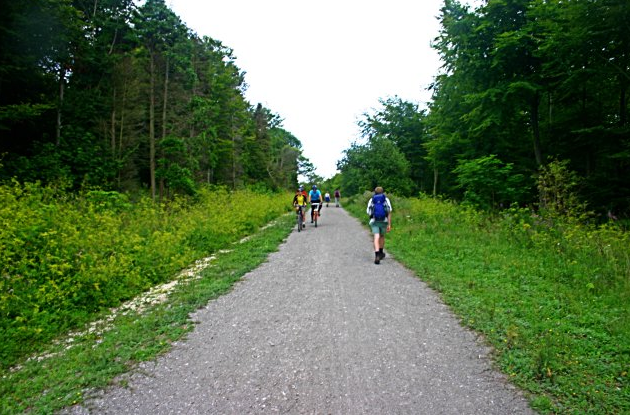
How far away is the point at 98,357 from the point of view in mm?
3760

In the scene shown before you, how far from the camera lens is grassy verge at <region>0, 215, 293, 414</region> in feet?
10.1

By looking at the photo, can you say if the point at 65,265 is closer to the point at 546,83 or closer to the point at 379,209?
the point at 379,209

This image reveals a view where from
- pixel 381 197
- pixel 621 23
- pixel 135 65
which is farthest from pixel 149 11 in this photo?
pixel 621 23

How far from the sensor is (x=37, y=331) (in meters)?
4.32

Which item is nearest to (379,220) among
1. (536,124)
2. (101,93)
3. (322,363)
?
(322,363)

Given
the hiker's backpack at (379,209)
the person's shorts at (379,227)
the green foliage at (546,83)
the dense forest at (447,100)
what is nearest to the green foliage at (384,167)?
the dense forest at (447,100)

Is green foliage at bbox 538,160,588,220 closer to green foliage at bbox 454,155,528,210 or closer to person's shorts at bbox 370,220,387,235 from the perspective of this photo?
green foliage at bbox 454,155,528,210

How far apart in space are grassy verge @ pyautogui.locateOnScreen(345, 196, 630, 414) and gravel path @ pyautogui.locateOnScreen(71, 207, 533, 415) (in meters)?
0.35

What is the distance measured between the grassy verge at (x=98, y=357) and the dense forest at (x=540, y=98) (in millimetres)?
10286

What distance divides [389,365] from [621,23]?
15.0 metres

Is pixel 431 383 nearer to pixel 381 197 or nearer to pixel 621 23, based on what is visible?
pixel 381 197

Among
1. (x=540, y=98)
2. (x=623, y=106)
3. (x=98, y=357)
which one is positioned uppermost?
(x=540, y=98)

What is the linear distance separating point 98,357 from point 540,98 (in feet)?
66.1

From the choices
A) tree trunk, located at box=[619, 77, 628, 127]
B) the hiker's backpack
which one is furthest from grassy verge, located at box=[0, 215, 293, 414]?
tree trunk, located at box=[619, 77, 628, 127]
